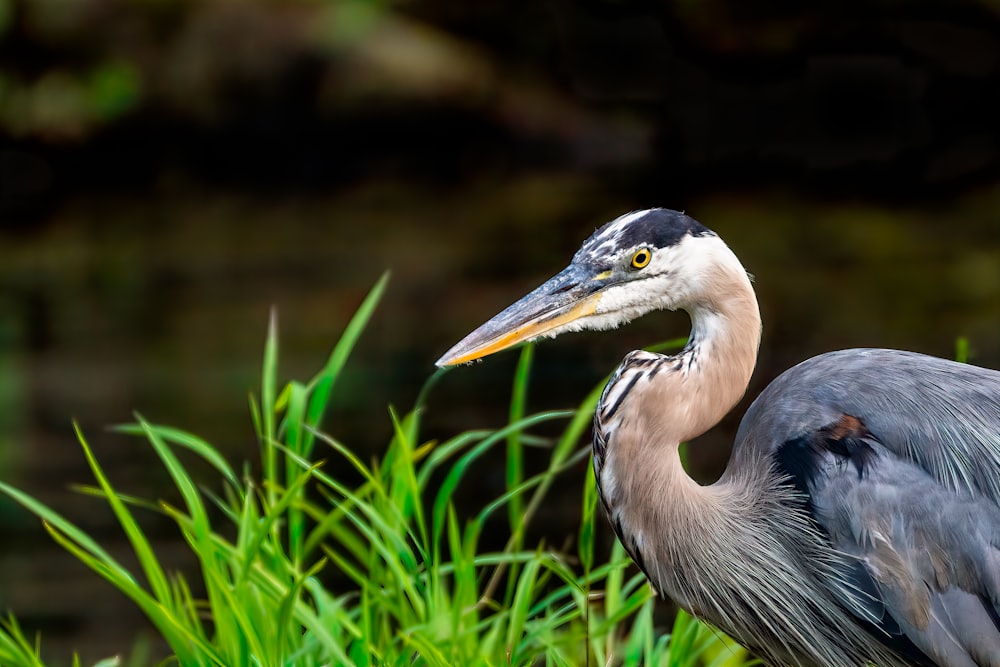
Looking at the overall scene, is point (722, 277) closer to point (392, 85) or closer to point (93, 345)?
point (93, 345)

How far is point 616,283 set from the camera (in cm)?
317

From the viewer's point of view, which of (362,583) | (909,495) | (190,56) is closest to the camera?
(909,495)

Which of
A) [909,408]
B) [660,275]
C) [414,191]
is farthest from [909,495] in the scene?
[414,191]

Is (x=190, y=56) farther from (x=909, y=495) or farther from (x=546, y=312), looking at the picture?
(x=909, y=495)

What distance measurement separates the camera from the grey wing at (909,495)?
2.99 m

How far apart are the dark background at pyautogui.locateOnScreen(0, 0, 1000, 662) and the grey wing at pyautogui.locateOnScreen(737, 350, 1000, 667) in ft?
12.3

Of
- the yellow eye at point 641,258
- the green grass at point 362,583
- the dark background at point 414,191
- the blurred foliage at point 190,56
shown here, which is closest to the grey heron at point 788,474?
the yellow eye at point 641,258

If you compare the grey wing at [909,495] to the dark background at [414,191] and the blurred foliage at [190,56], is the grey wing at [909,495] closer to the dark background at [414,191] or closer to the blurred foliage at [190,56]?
the dark background at [414,191]

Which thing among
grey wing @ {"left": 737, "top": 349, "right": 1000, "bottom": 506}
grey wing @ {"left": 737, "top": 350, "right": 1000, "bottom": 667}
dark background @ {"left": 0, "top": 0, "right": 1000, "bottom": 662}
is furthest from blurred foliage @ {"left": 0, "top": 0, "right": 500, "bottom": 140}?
grey wing @ {"left": 737, "top": 350, "right": 1000, "bottom": 667}

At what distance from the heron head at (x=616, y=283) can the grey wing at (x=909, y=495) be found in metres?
0.41

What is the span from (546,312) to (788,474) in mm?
682

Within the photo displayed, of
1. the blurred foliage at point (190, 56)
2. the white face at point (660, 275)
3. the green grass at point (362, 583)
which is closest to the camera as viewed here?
the white face at point (660, 275)

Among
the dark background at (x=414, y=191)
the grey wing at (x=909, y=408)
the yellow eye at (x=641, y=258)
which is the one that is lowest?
the dark background at (x=414, y=191)

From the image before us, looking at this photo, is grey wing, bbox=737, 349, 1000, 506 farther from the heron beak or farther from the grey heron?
the heron beak
